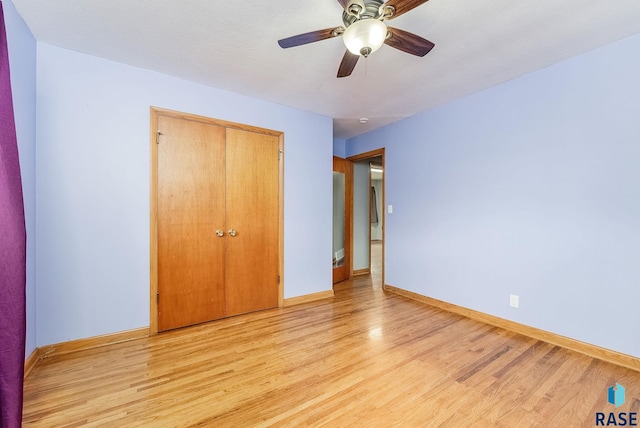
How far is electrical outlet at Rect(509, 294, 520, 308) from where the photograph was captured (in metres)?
2.46

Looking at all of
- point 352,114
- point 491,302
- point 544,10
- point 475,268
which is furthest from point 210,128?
point 491,302

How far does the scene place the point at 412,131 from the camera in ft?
11.4

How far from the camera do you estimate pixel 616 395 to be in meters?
1.56

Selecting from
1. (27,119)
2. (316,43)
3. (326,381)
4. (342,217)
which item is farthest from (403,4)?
(342,217)

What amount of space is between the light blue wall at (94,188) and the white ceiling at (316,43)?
7.3 inches

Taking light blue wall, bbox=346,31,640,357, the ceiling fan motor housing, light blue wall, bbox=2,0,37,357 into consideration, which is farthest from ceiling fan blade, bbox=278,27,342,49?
light blue wall, bbox=346,31,640,357

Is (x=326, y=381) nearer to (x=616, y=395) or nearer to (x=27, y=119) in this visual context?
(x=616, y=395)

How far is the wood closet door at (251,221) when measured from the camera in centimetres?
280

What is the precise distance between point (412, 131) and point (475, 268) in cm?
194

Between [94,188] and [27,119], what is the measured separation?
1.98 ft

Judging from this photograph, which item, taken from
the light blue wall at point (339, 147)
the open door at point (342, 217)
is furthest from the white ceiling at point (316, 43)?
the light blue wall at point (339, 147)

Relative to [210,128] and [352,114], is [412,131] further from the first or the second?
[210,128]

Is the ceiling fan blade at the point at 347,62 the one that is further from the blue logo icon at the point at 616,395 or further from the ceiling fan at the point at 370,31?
the blue logo icon at the point at 616,395

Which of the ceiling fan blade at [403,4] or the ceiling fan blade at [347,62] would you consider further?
the ceiling fan blade at [347,62]
